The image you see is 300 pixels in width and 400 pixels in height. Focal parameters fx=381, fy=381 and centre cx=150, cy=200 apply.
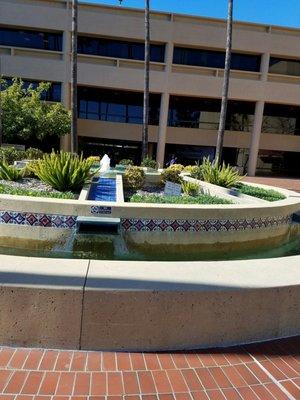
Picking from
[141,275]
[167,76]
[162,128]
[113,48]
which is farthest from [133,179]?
[113,48]

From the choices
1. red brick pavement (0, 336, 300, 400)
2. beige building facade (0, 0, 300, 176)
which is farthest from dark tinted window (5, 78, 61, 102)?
red brick pavement (0, 336, 300, 400)

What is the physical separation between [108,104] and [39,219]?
2418cm

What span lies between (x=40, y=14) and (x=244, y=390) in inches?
1142

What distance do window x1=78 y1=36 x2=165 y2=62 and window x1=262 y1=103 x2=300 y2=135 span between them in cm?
1032

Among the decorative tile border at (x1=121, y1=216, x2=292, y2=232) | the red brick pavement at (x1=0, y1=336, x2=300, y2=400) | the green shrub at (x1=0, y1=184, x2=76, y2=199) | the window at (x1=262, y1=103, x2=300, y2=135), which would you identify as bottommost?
the decorative tile border at (x1=121, y1=216, x2=292, y2=232)

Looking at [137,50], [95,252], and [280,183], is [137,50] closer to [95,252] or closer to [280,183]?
[280,183]

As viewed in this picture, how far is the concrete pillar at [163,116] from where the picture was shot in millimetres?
27891

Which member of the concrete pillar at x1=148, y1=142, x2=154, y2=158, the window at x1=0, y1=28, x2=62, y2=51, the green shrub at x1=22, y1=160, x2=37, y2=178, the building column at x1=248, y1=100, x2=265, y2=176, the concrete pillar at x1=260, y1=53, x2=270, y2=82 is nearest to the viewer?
the green shrub at x1=22, y1=160, x2=37, y2=178

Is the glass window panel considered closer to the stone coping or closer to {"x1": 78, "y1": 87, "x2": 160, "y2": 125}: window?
{"x1": 78, "y1": 87, "x2": 160, "y2": 125}: window

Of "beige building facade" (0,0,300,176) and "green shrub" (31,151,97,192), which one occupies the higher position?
"beige building facade" (0,0,300,176)

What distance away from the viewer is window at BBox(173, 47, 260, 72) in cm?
2973

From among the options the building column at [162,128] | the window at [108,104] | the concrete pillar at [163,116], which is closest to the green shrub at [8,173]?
the concrete pillar at [163,116]

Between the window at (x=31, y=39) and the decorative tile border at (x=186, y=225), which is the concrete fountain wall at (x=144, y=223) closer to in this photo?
the decorative tile border at (x=186, y=225)

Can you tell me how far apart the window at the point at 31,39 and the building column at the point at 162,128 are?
28.2 feet
